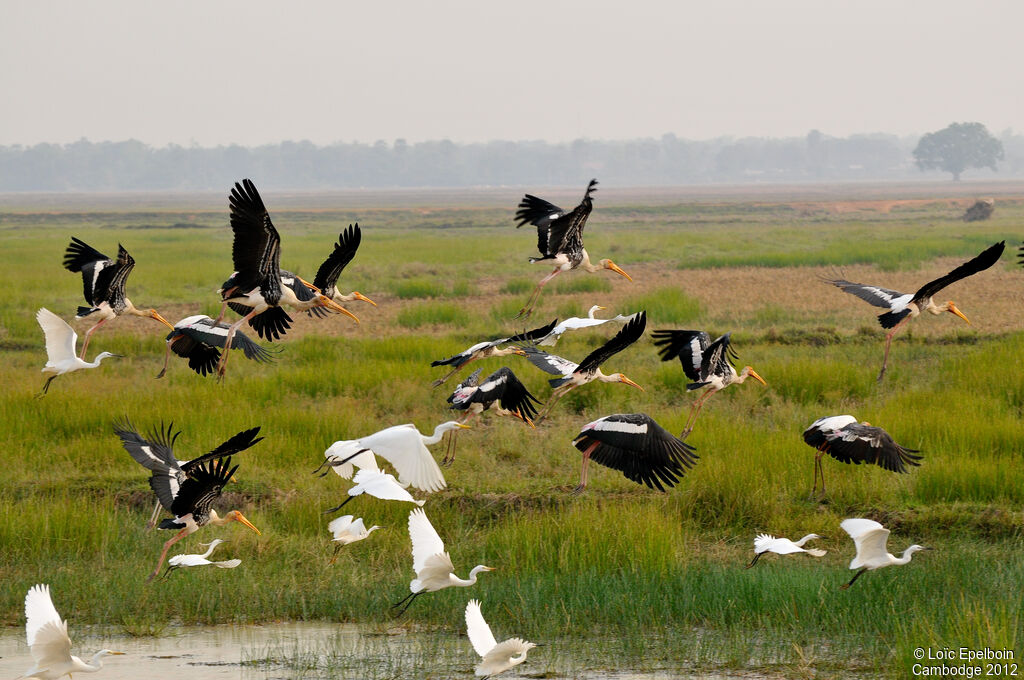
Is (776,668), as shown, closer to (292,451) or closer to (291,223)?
(292,451)

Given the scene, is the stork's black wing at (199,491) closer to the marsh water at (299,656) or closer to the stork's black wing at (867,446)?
the marsh water at (299,656)

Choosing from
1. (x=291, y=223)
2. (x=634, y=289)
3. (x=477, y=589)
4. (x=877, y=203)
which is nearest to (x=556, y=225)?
(x=477, y=589)

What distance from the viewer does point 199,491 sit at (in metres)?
6.71

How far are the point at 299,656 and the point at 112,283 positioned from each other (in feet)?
11.7

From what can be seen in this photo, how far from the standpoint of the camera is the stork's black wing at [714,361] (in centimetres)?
871

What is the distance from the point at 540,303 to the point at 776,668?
49.4 feet

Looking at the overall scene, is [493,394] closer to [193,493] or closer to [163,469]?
[163,469]

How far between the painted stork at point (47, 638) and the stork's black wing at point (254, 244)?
2.42 m

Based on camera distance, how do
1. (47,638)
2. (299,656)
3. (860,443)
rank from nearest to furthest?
1. (47,638)
2. (299,656)
3. (860,443)

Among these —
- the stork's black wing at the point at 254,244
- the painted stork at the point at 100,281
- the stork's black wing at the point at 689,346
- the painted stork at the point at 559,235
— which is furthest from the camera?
the painted stork at the point at 100,281

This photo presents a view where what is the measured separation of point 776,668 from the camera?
706 centimetres

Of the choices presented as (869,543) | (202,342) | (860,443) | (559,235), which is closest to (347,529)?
(202,342)

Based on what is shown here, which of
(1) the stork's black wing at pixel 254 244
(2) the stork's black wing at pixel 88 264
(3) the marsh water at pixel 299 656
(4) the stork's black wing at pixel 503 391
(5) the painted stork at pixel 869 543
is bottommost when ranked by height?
(3) the marsh water at pixel 299 656

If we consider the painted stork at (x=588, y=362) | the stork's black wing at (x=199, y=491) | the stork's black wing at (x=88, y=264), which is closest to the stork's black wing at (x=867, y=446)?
the painted stork at (x=588, y=362)
